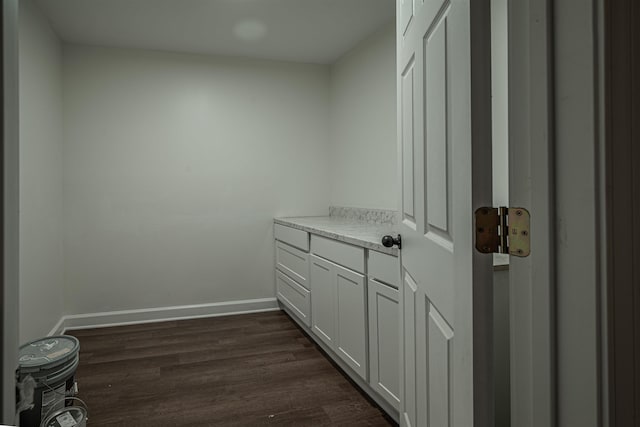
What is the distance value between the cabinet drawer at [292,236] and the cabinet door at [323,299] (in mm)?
183

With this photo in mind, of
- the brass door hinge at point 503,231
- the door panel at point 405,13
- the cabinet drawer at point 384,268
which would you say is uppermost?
the door panel at point 405,13

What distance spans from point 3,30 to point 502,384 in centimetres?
139

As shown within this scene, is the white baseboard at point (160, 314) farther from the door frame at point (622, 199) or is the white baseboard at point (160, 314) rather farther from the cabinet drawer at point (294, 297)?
the door frame at point (622, 199)

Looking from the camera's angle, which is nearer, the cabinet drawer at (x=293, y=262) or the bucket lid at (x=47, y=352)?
the bucket lid at (x=47, y=352)

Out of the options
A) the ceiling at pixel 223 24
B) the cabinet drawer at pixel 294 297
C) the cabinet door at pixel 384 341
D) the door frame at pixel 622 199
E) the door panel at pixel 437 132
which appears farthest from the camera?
the cabinet drawer at pixel 294 297

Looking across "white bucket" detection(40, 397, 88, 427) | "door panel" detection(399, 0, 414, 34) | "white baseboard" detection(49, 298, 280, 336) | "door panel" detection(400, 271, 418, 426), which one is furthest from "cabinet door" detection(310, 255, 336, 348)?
"door panel" detection(399, 0, 414, 34)

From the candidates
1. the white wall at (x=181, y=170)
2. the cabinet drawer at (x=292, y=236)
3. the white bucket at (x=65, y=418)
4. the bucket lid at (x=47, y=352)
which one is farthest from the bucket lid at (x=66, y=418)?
the white wall at (x=181, y=170)

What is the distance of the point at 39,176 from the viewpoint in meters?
2.81

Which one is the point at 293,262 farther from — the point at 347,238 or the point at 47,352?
the point at 47,352

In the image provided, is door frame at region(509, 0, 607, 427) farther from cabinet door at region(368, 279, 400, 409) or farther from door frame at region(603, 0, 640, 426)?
cabinet door at region(368, 279, 400, 409)

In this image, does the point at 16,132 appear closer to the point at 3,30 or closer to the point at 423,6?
the point at 3,30

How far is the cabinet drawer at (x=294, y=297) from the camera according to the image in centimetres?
303

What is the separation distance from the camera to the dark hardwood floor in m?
2.03

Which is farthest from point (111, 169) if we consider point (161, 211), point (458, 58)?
point (458, 58)
